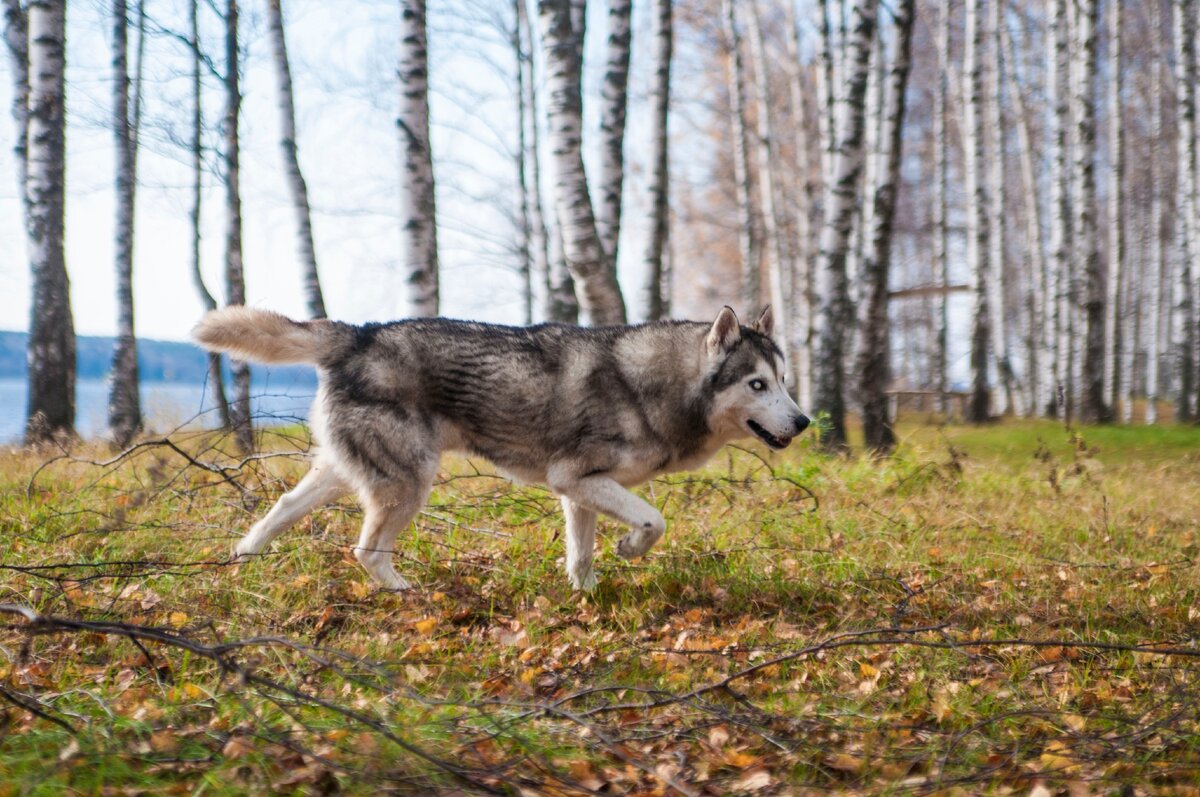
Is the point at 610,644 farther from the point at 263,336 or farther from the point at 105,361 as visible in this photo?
the point at 105,361

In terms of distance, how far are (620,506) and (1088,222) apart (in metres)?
14.9

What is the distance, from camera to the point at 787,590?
5453 mm

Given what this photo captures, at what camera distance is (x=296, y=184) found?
13.3 meters

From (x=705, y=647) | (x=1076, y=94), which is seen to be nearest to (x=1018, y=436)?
(x=1076, y=94)

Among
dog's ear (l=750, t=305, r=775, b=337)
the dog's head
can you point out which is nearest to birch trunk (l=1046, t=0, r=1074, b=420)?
dog's ear (l=750, t=305, r=775, b=337)

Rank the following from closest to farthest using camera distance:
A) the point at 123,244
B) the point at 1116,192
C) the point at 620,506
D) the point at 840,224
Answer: the point at 620,506 → the point at 840,224 → the point at 123,244 → the point at 1116,192

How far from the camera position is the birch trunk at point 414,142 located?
10.2 meters

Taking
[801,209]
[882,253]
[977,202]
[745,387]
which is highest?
[801,209]

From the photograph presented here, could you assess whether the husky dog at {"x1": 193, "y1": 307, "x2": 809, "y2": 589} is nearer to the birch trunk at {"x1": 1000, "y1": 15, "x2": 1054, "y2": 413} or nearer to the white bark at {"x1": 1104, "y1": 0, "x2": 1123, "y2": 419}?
the birch trunk at {"x1": 1000, "y1": 15, "x2": 1054, "y2": 413}

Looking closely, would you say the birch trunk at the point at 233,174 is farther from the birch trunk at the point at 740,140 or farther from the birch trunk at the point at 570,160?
the birch trunk at the point at 740,140

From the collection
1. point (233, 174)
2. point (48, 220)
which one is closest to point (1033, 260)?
point (233, 174)

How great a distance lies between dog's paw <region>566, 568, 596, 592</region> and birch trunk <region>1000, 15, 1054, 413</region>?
52.4 feet

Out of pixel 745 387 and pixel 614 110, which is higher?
pixel 614 110

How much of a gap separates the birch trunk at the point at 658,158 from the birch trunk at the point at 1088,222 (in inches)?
327
